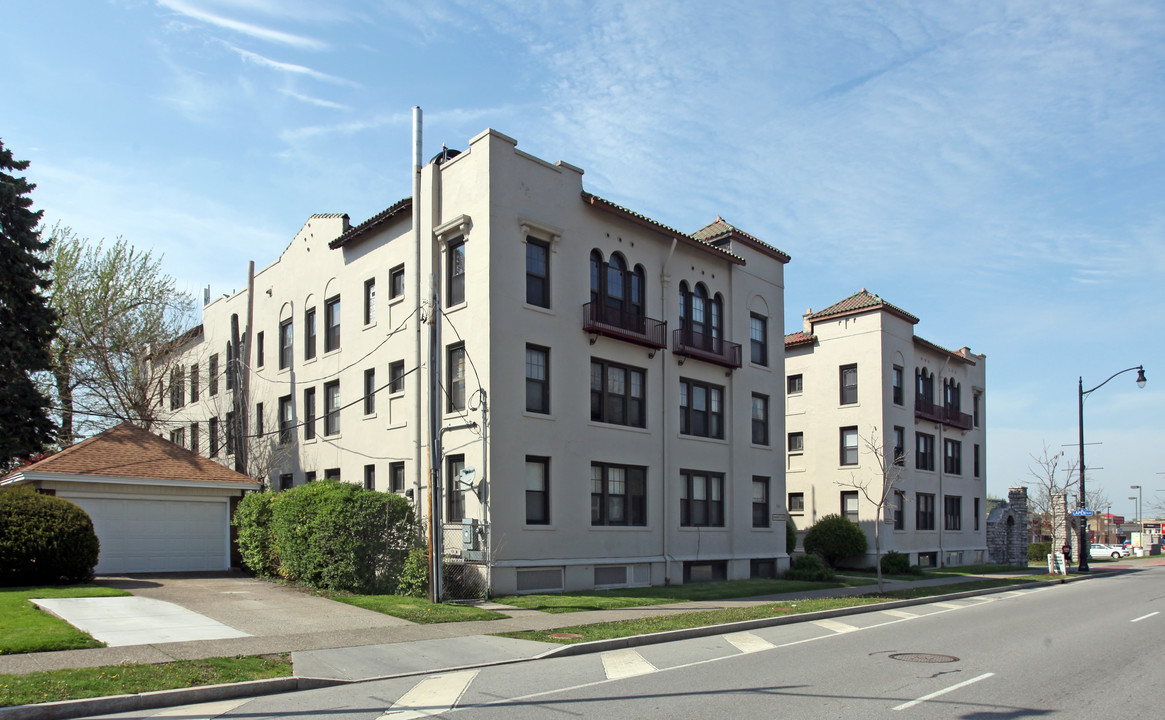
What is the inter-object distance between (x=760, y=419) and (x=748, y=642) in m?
16.0

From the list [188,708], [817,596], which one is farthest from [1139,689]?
[817,596]

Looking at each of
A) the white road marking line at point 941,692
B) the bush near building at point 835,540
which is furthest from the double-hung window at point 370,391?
the white road marking line at point 941,692

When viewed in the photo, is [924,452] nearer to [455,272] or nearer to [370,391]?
[370,391]

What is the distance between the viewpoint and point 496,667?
38.5 feet

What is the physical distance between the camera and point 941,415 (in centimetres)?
4050

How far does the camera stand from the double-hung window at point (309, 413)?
95.8ft

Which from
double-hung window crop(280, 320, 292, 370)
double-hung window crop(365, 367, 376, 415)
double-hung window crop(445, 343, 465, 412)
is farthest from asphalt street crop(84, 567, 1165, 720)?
double-hung window crop(280, 320, 292, 370)

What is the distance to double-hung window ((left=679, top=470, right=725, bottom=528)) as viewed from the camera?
25938 millimetres

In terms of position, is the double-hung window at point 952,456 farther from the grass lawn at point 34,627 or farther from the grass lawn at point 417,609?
the grass lawn at point 34,627

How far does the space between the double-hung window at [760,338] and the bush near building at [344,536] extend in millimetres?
13942

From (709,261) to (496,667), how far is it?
59.8 feet

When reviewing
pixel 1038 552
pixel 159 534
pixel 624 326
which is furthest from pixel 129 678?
pixel 1038 552

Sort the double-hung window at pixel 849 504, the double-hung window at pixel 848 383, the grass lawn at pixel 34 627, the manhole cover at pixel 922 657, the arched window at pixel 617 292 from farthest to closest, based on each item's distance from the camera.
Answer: the double-hung window at pixel 848 383
the double-hung window at pixel 849 504
the arched window at pixel 617 292
the manhole cover at pixel 922 657
the grass lawn at pixel 34 627

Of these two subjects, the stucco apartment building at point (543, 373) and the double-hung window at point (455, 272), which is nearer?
the stucco apartment building at point (543, 373)
